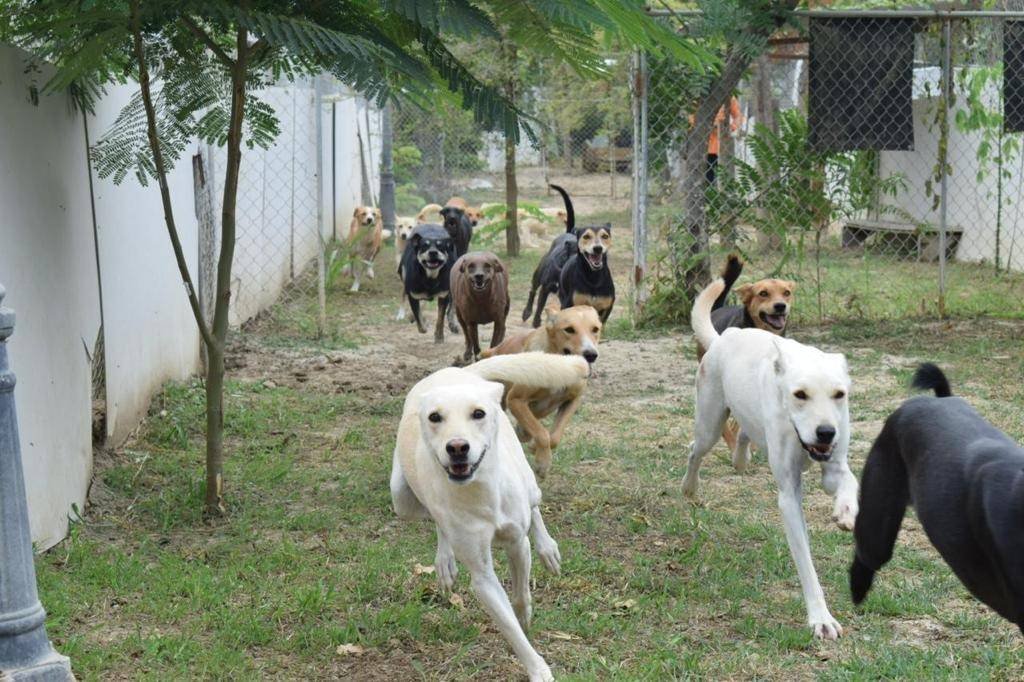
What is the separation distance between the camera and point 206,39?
16.0 ft

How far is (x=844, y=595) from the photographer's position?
4.38 meters

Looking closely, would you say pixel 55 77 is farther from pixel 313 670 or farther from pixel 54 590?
pixel 313 670

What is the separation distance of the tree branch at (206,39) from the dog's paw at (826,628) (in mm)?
3148

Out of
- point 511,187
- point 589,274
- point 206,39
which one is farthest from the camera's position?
point 511,187

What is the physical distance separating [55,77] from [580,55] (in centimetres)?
211

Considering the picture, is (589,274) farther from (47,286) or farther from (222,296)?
(47,286)

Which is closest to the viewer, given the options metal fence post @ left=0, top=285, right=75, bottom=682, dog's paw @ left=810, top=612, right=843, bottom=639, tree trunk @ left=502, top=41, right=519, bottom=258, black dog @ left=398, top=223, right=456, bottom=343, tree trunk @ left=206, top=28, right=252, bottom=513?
metal fence post @ left=0, top=285, right=75, bottom=682

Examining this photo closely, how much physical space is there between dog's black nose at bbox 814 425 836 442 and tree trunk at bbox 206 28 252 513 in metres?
2.59

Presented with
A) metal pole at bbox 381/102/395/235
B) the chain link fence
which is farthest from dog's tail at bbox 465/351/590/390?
metal pole at bbox 381/102/395/235

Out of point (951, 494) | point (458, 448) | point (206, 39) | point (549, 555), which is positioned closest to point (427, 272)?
point (206, 39)

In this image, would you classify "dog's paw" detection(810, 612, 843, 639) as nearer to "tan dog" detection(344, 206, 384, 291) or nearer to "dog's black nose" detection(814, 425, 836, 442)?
"dog's black nose" detection(814, 425, 836, 442)

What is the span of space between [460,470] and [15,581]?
126 cm

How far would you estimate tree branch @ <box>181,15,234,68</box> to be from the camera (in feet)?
15.6

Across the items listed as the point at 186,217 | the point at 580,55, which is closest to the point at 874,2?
the point at 186,217
